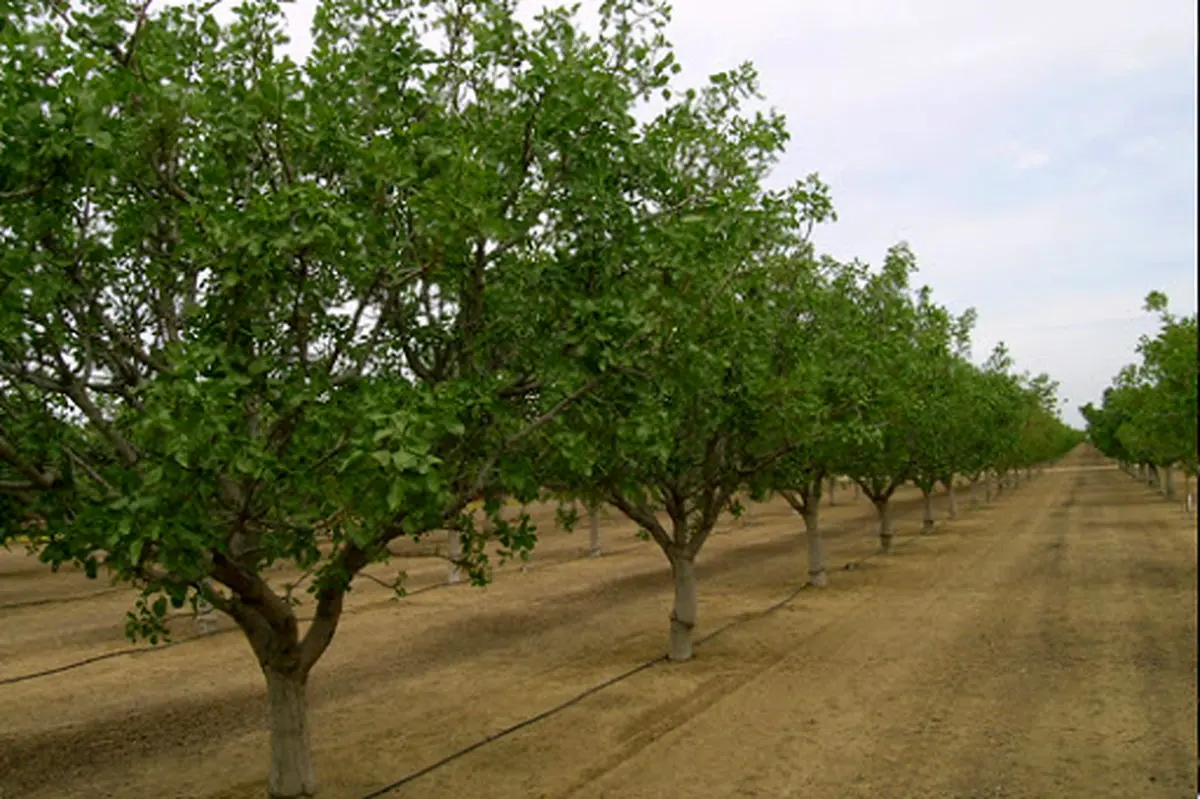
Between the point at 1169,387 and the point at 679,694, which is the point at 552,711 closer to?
the point at 679,694

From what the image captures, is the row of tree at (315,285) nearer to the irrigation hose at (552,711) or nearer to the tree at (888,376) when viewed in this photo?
the irrigation hose at (552,711)

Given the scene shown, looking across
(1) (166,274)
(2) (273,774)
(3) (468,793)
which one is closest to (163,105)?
(1) (166,274)

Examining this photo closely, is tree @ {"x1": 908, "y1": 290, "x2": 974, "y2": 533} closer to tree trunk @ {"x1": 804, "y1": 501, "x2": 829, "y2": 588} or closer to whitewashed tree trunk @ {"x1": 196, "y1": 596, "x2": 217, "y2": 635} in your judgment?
tree trunk @ {"x1": 804, "y1": 501, "x2": 829, "y2": 588}

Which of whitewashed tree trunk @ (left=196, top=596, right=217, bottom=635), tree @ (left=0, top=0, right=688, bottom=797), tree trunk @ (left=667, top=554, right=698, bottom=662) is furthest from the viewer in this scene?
whitewashed tree trunk @ (left=196, top=596, right=217, bottom=635)

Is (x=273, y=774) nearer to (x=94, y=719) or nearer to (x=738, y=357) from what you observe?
(x=94, y=719)

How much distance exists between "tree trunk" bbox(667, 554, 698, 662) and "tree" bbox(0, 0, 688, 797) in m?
8.40

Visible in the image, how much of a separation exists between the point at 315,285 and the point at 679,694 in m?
10.2

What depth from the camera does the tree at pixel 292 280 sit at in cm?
709

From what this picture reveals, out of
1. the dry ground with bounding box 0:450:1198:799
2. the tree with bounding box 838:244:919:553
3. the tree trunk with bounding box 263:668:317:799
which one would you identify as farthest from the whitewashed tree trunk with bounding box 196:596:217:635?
the tree with bounding box 838:244:919:553

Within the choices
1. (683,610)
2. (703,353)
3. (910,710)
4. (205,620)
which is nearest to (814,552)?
(683,610)

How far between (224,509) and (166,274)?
9.05 feet

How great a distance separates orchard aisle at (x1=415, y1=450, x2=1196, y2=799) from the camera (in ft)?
37.6

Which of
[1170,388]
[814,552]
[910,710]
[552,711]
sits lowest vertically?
[552,711]

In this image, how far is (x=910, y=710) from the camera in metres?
14.5
